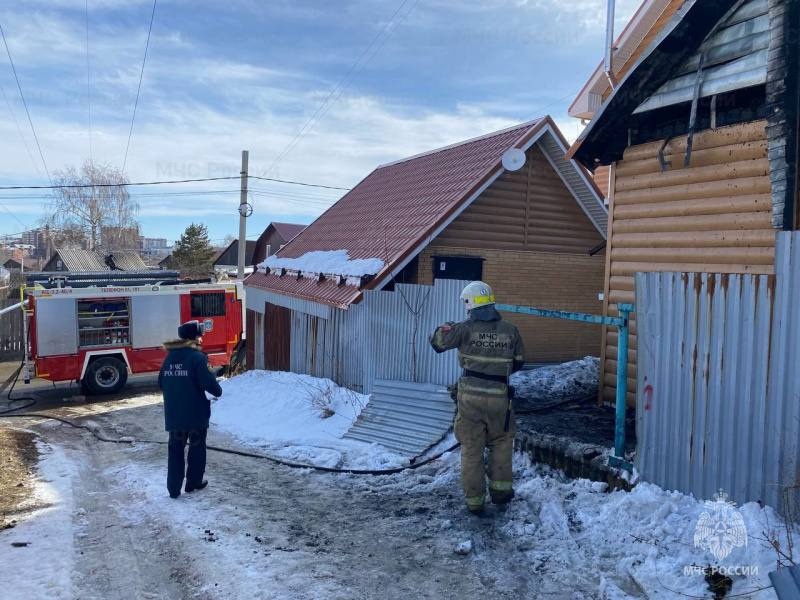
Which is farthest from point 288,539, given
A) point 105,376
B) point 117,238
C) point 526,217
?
point 117,238

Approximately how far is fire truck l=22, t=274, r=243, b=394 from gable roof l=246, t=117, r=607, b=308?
175 centimetres

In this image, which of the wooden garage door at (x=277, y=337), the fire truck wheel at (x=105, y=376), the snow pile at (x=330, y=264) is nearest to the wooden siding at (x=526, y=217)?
the snow pile at (x=330, y=264)

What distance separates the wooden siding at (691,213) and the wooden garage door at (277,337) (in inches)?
304

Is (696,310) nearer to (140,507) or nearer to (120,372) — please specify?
(140,507)

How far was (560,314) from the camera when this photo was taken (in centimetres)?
527

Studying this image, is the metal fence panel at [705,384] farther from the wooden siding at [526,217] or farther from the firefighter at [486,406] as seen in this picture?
the wooden siding at [526,217]

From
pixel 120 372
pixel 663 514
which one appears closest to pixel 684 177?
pixel 663 514

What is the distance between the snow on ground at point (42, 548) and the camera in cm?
395

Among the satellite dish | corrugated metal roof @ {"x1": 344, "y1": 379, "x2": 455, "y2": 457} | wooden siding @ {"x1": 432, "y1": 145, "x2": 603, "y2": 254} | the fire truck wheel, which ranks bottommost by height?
the fire truck wheel

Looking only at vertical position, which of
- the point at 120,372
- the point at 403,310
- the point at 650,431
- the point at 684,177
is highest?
the point at 684,177

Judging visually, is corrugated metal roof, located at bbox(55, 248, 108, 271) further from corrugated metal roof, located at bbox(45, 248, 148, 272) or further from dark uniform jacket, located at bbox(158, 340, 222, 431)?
dark uniform jacket, located at bbox(158, 340, 222, 431)

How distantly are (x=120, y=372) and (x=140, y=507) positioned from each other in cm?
1002

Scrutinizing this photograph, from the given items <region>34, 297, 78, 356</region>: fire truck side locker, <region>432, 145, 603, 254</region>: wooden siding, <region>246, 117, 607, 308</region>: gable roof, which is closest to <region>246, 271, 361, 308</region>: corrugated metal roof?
<region>246, 117, 607, 308</region>: gable roof

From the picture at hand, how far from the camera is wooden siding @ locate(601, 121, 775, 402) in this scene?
222 inches
